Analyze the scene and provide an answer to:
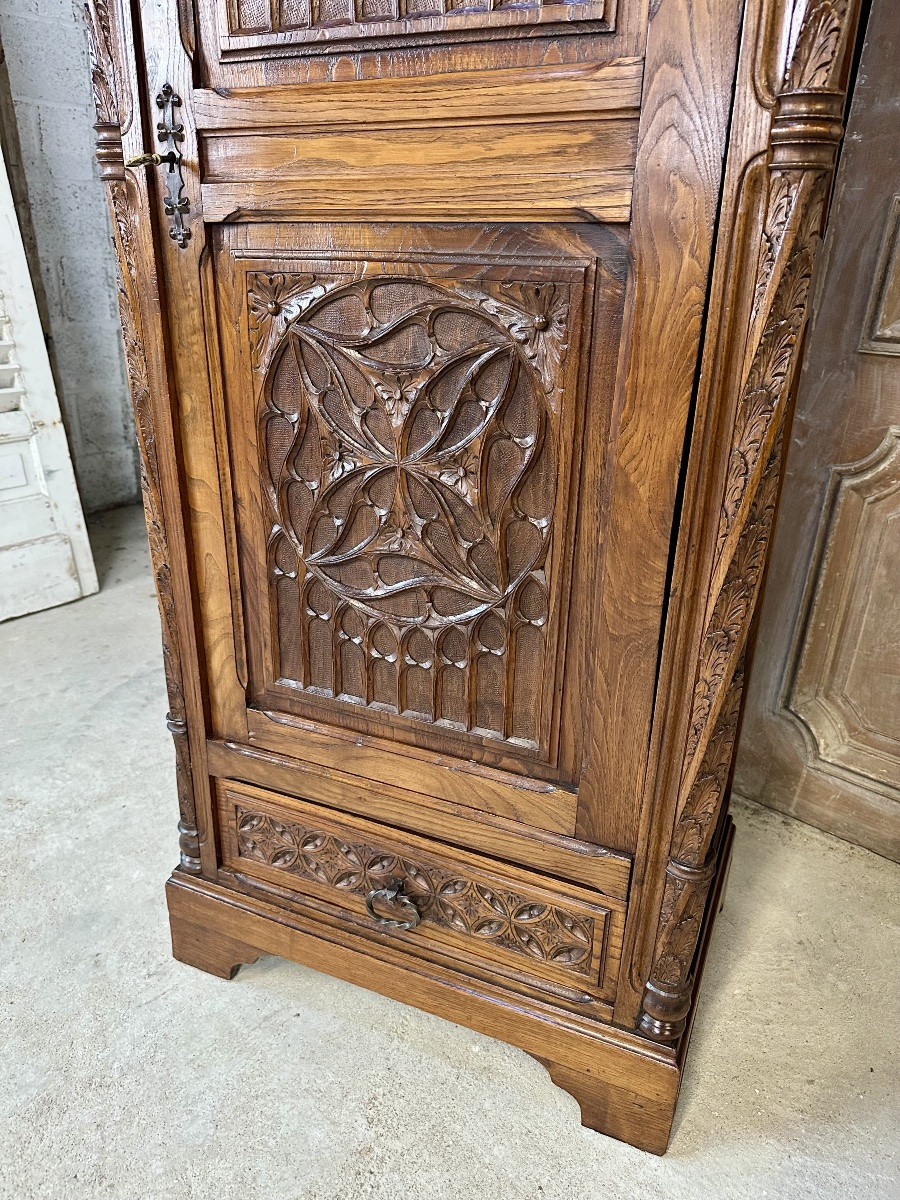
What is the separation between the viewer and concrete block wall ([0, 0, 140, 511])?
3.08 meters

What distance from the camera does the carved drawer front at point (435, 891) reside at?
1.14 m

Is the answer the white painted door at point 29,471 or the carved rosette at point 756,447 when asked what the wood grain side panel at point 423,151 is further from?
the white painted door at point 29,471

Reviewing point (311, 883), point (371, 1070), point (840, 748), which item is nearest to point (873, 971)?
point (840, 748)

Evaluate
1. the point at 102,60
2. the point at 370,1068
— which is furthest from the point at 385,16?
the point at 370,1068

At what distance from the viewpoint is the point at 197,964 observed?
1446 mm

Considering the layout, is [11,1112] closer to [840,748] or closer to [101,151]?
[101,151]

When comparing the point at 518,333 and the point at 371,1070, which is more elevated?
the point at 518,333

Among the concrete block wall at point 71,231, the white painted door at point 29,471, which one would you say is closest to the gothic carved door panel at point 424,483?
the white painted door at point 29,471

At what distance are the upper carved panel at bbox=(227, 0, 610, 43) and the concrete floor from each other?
1337 mm

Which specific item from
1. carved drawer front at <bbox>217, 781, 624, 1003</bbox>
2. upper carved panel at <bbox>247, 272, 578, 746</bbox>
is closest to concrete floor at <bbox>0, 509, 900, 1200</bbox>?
carved drawer front at <bbox>217, 781, 624, 1003</bbox>

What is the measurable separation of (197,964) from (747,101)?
4.72 feet

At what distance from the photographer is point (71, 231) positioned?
335 centimetres

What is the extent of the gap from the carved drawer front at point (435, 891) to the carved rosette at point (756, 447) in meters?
0.08

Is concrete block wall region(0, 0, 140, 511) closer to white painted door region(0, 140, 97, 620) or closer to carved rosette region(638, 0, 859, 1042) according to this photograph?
white painted door region(0, 140, 97, 620)
